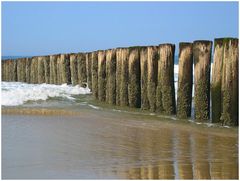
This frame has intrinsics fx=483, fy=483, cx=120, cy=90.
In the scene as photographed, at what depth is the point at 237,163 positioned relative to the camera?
14.0 feet

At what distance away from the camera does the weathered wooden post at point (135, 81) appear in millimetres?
8695

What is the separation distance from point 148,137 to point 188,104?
1825mm

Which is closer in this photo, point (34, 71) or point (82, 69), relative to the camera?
point (82, 69)

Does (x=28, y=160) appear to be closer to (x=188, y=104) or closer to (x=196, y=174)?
(x=196, y=174)

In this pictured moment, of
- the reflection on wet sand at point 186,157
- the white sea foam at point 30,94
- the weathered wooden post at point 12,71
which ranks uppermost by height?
the weathered wooden post at point 12,71

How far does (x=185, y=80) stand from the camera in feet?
24.1

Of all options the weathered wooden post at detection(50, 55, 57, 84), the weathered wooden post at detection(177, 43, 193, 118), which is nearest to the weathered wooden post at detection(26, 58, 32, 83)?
the weathered wooden post at detection(50, 55, 57, 84)

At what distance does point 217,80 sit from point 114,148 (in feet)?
7.57

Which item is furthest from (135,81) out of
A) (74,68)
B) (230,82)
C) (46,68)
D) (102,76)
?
(46,68)

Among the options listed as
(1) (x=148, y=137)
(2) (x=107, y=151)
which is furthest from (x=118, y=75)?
(2) (x=107, y=151)

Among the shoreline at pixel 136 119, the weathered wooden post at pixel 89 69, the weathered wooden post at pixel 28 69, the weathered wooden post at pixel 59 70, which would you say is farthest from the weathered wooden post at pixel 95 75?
the weathered wooden post at pixel 28 69

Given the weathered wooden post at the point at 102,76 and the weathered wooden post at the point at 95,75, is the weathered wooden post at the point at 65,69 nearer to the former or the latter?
the weathered wooden post at the point at 95,75

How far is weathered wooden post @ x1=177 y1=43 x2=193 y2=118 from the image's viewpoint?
7.29 meters

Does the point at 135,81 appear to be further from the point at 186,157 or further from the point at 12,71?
the point at 12,71
